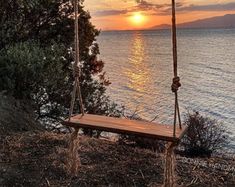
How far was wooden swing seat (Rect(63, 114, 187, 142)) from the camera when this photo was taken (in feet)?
14.4

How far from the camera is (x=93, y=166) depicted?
17.7 ft

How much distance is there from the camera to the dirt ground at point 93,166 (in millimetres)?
4984

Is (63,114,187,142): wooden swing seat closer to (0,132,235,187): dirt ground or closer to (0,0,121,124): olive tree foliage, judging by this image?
(0,132,235,187): dirt ground

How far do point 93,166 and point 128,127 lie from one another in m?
0.98

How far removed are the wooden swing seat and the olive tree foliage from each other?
3.13m

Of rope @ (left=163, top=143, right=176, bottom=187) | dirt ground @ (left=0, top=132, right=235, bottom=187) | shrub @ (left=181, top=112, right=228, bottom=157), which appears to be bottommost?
shrub @ (left=181, top=112, right=228, bottom=157)

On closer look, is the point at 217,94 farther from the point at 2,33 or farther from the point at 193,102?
the point at 2,33

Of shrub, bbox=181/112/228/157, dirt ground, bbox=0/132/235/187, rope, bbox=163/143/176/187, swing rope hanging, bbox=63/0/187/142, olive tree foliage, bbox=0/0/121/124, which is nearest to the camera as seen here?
swing rope hanging, bbox=63/0/187/142

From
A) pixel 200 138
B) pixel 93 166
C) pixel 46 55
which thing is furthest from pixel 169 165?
pixel 200 138

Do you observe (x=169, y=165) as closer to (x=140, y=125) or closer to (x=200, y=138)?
(x=140, y=125)

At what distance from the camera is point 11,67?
776 centimetres

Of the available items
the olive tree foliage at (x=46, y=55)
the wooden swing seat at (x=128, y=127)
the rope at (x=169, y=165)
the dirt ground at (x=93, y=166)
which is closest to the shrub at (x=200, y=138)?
the olive tree foliage at (x=46, y=55)

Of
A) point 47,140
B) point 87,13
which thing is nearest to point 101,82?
point 87,13

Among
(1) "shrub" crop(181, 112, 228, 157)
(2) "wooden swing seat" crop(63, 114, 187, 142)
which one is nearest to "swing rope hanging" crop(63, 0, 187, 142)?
(2) "wooden swing seat" crop(63, 114, 187, 142)
